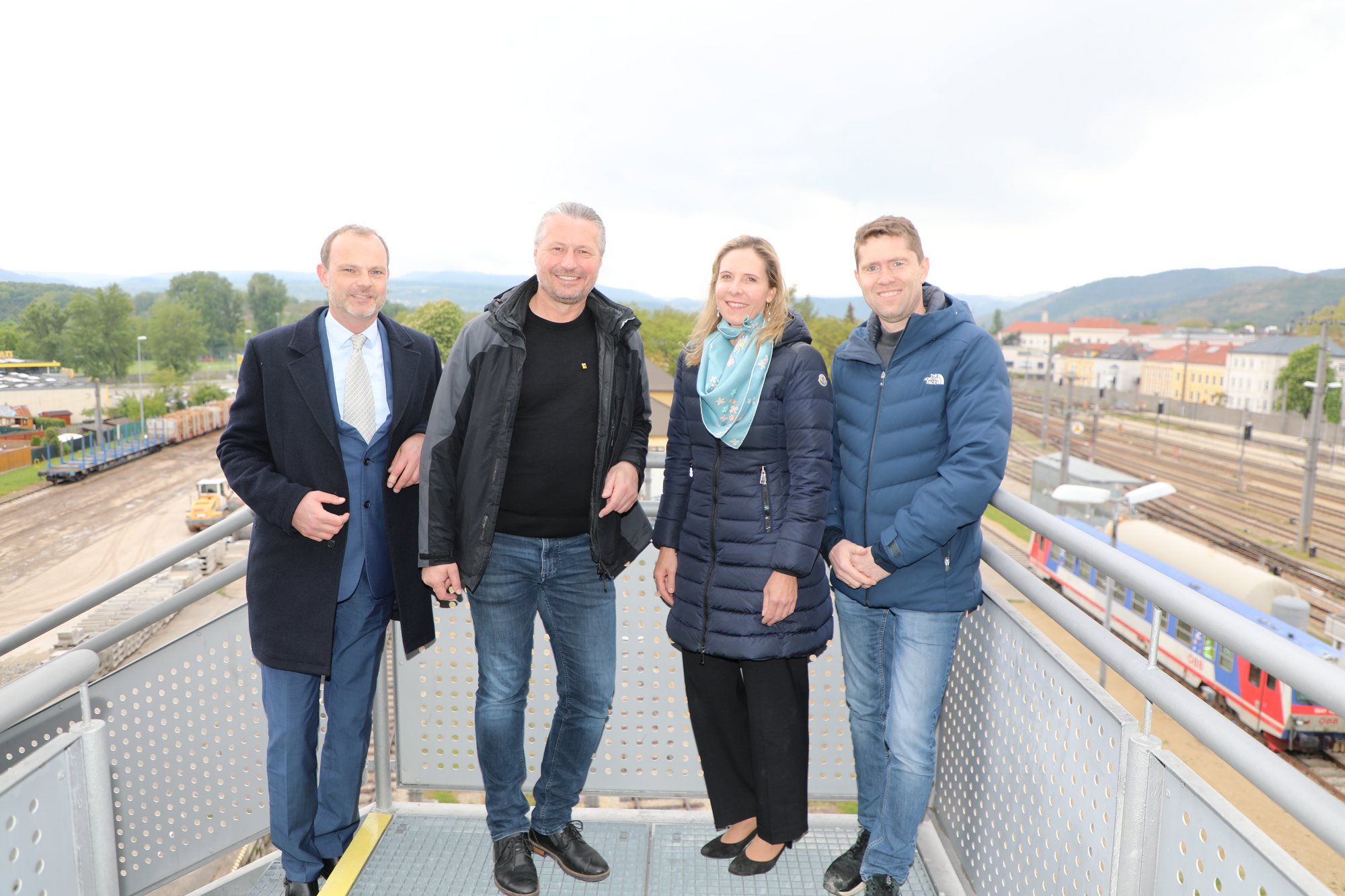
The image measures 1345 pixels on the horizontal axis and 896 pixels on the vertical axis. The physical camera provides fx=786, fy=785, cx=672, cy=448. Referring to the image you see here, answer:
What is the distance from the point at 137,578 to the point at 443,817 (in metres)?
1.29

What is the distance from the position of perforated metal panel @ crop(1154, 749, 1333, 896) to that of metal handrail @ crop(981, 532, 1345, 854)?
8 cm

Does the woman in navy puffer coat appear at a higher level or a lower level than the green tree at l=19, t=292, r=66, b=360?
lower

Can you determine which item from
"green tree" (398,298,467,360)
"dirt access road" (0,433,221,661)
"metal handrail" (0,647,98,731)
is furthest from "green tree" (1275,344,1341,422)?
"metal handrail" (0,647,98,731)

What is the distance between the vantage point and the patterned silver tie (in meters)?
2.22

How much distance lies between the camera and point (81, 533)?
35.6 meters

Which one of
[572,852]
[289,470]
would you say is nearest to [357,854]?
[572,852]

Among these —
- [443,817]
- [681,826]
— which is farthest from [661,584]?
[443,817]

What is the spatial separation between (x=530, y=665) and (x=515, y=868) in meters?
0.59

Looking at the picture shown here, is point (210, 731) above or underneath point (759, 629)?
underneath

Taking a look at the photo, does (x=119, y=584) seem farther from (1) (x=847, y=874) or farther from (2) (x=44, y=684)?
(1) (x=847, y=874)

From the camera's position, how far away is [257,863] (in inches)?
99.7

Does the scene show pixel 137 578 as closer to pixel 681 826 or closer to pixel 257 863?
pixel 257 863

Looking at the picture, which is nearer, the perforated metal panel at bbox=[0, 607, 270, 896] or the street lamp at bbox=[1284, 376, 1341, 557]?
the perforated metal panel at bbox=[0, 607, 270, 896]

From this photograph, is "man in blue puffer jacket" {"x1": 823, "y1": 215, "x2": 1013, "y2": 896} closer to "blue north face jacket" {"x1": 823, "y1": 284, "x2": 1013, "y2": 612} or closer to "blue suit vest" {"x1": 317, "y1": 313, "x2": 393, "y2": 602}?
"blue north face jacket" {"x1": 823, "y1": 284, "x2": 1013, "y2": 612}
